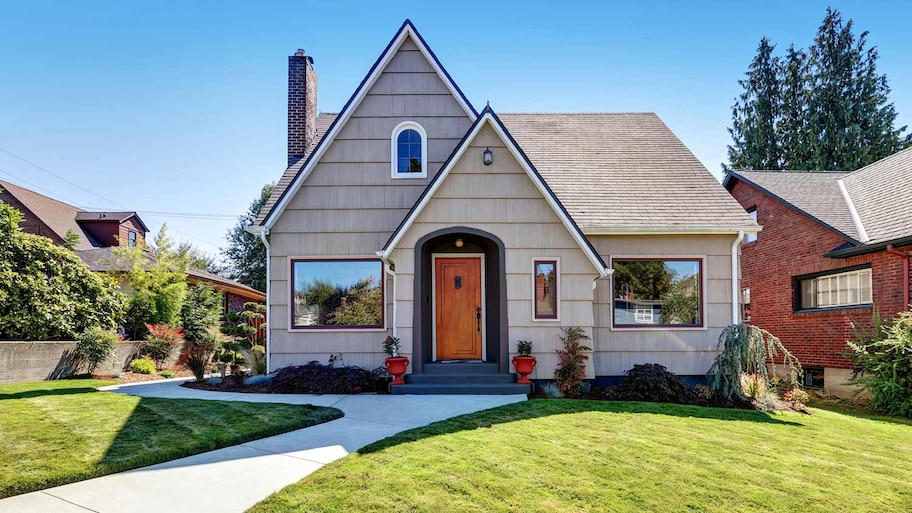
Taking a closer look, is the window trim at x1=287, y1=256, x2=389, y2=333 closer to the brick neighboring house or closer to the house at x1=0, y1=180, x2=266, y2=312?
the brick neighboring house

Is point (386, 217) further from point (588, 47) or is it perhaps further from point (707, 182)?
point (707, 182)

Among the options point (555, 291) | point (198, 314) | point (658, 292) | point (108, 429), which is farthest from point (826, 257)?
A: point (198, 314)

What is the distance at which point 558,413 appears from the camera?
790cm

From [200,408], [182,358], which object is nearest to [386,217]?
[200,408]

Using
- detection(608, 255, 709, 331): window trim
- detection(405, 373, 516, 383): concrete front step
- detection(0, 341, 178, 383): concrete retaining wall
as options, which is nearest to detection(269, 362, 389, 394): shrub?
detection(405, 373, 516, 383): concrete front step

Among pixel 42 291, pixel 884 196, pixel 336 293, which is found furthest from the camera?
pixel 884 196

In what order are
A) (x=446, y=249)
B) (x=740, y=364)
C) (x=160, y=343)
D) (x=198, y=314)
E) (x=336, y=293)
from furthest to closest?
1. (x=198, y=314)
2. (x=160, y=343)
3. (x=446, y=249)
4. (x=336, y=293)
5. (x=740, y=364)

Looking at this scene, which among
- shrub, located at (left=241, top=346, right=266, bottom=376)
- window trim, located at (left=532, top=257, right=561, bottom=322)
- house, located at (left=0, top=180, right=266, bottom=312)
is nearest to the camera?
window trim, located at (left=532, top=257, right=561, bottom=322)

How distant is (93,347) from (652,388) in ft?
37.5

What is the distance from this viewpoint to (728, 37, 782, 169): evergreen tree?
30.6 metres

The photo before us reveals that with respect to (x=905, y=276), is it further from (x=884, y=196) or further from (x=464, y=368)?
(x=464, y=368)

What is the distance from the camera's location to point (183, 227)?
5216 cm

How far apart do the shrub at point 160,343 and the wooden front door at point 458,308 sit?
7874 mm

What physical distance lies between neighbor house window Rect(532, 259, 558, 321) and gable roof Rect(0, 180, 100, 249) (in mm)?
21785
